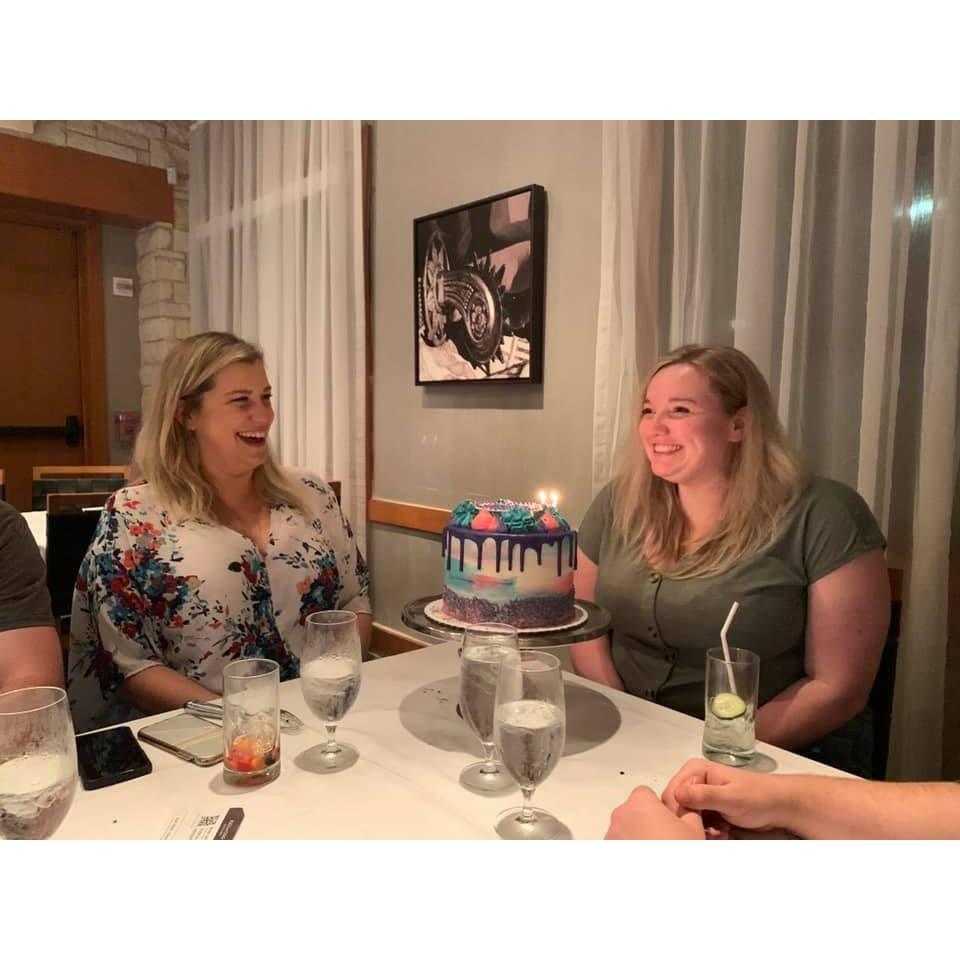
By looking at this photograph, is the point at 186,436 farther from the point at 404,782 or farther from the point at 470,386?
the point at 470,386

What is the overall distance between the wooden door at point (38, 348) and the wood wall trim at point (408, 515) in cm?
221

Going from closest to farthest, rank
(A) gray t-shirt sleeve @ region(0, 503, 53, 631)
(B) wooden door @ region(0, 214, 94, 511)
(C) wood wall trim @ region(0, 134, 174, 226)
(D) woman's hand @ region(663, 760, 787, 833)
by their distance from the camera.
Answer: (D) woman's hand @ region(663, 760, 787, 833) < (A) gray t-shirt sleeve @ region(0, 503, 53, 631) < (C) wood wall trim @ region(0, 134, 174, 226) < (B) wooden door @ region(0, 214, 94, 511)

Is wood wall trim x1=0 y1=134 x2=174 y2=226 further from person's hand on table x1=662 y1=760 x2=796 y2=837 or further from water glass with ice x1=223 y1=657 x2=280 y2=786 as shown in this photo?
person's hand on table x1=662 y1=760 x2=796 y2=837

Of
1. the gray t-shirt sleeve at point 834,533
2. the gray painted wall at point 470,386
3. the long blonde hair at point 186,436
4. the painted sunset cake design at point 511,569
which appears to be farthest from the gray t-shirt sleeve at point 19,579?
the gray painted wall at point 470,386

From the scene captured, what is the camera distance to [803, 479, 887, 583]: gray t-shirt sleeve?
4.65ft

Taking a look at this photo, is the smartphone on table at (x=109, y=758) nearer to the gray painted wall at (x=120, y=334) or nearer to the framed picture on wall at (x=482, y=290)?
the framed picture on wall at (x=482, y=290)

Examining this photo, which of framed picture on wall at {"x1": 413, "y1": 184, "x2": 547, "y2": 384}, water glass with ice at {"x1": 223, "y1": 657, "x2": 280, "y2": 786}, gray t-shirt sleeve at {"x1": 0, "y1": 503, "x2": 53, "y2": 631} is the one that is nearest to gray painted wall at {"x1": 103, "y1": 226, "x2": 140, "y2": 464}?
framed picture on wall at {"x1": 413, "y1": 184, "x2": 547, "y2": 384}

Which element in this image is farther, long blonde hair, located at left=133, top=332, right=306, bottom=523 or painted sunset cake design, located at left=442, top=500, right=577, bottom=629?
long blonde hair, located at left=133, top=332, right=306, bottom=523

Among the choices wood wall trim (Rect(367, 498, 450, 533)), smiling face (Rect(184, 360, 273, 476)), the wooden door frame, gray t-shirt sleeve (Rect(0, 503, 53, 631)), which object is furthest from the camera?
the wooden door frame

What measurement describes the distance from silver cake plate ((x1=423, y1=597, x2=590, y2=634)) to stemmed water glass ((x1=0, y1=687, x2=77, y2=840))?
547mm

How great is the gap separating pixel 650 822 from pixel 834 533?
886mm

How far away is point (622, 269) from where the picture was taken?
2.28 meters

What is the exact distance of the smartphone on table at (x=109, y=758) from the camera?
0.92 metres
